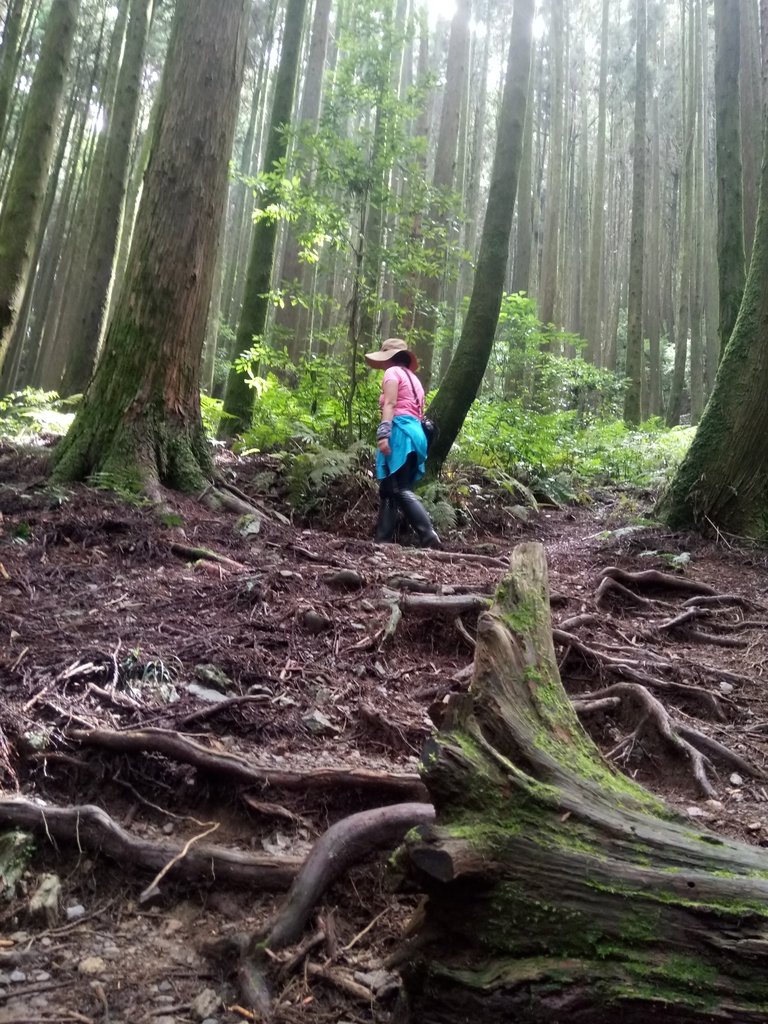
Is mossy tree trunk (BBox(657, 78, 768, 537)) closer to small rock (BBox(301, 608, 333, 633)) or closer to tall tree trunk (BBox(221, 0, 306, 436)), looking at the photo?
small rock (BBox(301, 608, 333, 633))

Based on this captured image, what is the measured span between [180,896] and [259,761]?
23.3 inches

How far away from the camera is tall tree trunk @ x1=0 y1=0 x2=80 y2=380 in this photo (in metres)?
8.49

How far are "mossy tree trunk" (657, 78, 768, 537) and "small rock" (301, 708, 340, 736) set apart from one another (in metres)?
4.81

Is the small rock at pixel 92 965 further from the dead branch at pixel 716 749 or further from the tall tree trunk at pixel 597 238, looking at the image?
the tall tree trunk at pixel 597 238

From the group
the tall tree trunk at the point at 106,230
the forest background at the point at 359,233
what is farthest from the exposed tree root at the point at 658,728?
the tall tree trunk at the point at 106,230

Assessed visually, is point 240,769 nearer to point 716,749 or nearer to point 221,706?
point 221,706

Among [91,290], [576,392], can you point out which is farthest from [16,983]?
[576,392]

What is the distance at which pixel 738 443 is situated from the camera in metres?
6.61

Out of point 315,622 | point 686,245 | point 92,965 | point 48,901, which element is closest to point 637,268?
point 686,245

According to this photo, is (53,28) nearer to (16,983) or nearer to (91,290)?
(91,290)

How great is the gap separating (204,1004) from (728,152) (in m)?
Result: 12.0

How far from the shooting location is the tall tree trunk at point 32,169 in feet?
27.9

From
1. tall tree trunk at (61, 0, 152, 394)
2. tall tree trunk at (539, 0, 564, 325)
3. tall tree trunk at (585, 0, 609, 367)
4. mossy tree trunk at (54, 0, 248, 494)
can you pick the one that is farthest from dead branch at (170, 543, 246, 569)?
tall tree trunk at (585, 0, 609, 367)

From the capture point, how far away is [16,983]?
1859mm
